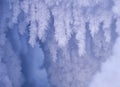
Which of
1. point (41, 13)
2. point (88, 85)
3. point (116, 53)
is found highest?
point (41, 13)

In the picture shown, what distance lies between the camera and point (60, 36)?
538 cm

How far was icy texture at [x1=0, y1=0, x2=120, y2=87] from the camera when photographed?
5.28 meters

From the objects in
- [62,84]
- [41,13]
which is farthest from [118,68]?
[41,13]

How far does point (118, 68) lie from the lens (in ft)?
17.8

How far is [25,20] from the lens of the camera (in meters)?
5.59

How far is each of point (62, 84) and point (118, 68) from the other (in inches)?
48.3

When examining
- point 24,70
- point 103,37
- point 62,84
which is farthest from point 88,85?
point 24,70

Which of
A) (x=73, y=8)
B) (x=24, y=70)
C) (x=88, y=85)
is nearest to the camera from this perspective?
(x=73, y=8)

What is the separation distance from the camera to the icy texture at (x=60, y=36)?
5.28m

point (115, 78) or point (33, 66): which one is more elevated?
point (33, 66)

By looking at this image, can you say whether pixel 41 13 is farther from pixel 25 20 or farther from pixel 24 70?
pixel 24 70

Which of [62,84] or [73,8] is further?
[62,84]

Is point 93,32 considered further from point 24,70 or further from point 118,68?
point 24,70

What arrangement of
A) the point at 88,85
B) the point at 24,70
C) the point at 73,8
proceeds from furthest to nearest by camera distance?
the point at 24,70, the point at 88,85, the point at 73,8
